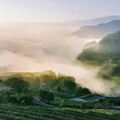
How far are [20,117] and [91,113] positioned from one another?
10796 millimetres

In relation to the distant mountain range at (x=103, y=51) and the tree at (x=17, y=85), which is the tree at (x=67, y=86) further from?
the distant mountain range at (x=103, y=51)

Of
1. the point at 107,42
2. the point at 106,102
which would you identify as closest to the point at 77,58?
the point at 107,42

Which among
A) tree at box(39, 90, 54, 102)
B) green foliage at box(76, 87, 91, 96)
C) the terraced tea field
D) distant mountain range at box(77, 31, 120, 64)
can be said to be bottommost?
the terraced tea field

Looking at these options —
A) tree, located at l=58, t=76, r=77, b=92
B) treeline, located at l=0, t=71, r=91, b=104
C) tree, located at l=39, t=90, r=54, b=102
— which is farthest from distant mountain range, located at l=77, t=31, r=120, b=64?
tree, located at l=39, t=90, r=54, b=102

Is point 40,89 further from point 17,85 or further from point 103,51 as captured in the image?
point 103,51

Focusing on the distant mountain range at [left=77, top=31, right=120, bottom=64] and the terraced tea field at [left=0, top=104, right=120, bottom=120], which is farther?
the distant mountain range at [left=77, top=31, right=120, bottom=64]

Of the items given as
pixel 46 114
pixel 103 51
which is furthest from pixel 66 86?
pixel 103 51

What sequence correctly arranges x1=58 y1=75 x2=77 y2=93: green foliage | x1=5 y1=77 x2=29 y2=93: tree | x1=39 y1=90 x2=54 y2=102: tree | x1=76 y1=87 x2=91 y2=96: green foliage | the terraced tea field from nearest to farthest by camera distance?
the terraced tea field, x1=39 y1=90 x2=54 y2=102: tree, x1=5 y1=77 x2=29 y2=93: tree, x1=76 y1=87 x2=91 y2=96: green foliage, x1=58 y1=75 x2=77 y2=93: green foliage

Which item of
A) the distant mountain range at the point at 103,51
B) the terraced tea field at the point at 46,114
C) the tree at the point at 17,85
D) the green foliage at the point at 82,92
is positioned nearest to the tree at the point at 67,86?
the green foliage at the point at 82,92

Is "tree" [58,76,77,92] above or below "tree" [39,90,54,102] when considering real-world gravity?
above

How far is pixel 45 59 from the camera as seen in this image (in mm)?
145375

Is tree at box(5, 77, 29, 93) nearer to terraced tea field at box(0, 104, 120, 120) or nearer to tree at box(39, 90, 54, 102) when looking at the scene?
tree at box(39, 90, 54, 102)

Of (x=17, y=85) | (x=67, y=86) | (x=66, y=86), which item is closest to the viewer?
(x=17, y=85)

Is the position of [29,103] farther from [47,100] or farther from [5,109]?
[5,109]
